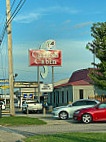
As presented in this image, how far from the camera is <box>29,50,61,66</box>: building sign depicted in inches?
1497

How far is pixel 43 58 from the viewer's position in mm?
38250

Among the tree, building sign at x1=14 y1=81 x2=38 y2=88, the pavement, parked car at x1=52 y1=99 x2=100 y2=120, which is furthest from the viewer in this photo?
building sign at x1=14 y1=81 x2=38 y2=88

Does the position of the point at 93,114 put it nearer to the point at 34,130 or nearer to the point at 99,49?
the point at 34,130

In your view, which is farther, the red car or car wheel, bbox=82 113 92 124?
car wheel, bbox=82 113 92 124

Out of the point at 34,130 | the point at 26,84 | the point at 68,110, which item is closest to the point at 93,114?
the point at 68,110

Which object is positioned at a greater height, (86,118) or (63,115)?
(86,118)

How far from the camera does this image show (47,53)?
38.8 meters

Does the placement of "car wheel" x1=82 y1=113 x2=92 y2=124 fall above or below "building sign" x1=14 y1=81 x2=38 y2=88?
below

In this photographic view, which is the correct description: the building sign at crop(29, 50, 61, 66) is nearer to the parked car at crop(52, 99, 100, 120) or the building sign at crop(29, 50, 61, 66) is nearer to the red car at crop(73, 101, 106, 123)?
the parked car at crop(52, 99, 100, 120)

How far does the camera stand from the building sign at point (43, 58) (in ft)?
125

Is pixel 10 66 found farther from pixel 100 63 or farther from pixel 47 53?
pixel 47 53

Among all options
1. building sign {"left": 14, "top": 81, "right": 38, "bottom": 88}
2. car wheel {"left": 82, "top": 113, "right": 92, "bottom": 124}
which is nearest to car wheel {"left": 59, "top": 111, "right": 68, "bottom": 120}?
car wheel {"left": 82, "top": 113, "right": 92, "bottom": 124}

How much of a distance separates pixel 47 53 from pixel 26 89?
116ft

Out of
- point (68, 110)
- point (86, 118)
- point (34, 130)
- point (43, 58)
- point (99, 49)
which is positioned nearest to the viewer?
point (34, 130)
